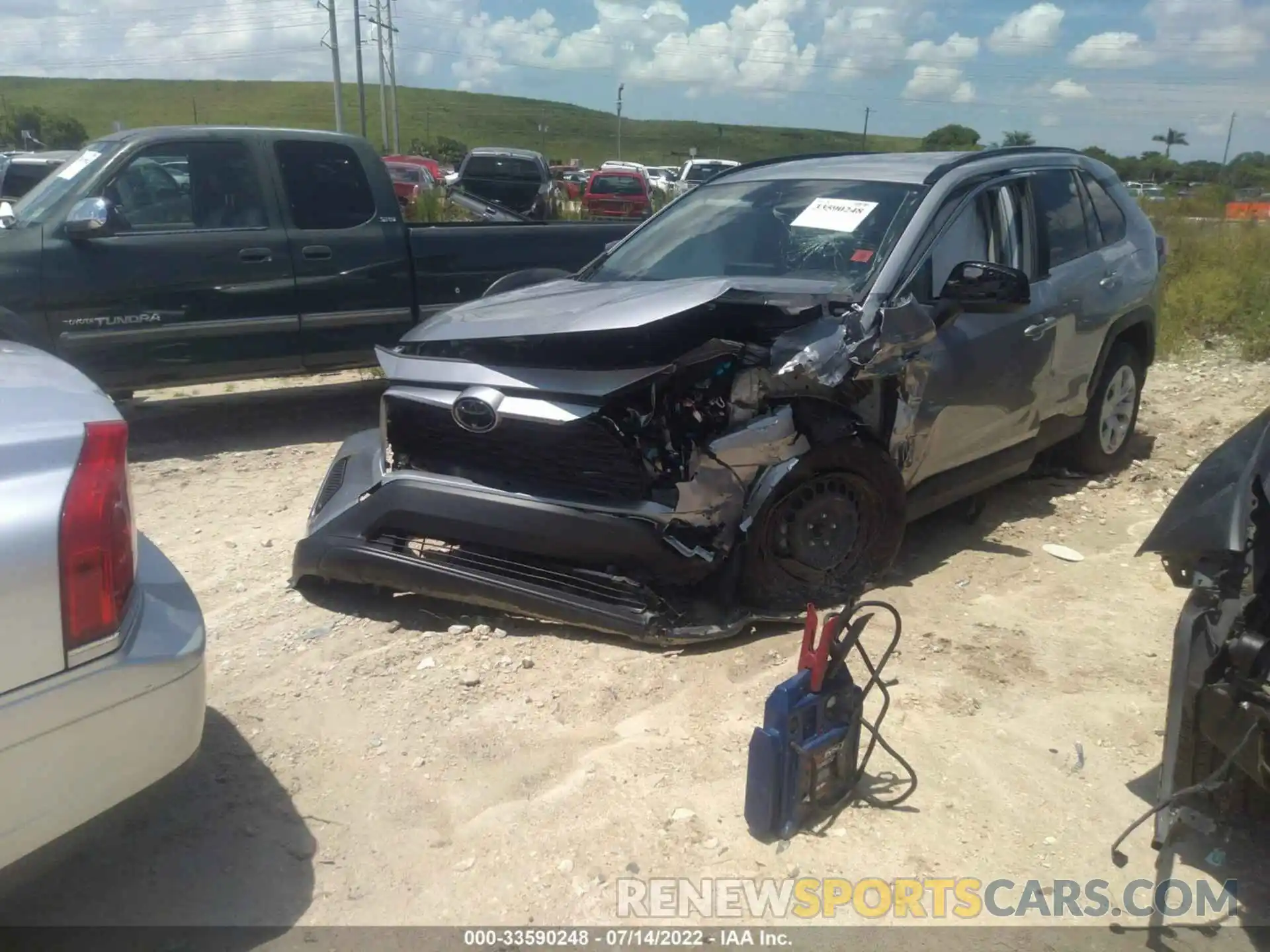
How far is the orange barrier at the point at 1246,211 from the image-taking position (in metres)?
16.8

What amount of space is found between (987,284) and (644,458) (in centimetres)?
164

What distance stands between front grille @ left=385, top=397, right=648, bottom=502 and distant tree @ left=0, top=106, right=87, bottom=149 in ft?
181

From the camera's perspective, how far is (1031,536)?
17.5 feet

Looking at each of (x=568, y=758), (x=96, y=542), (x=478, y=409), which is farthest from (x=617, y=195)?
(x=96, y=542)

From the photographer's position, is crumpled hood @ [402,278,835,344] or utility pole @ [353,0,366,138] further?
utility pole @ [353,0,366,138]

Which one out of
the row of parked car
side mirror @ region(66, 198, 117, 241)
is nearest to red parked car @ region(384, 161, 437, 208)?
the row of parked car

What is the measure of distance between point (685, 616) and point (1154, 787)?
5.18 feet

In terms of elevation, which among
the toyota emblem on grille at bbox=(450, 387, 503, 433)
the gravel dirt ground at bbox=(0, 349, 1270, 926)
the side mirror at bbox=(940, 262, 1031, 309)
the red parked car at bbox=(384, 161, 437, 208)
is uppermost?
the side mirror at bbox=(940, 262, 1031, 309)

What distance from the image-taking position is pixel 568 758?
3297mm

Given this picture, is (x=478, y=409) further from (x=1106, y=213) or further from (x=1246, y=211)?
(x=1246, y=211)

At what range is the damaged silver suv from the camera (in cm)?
Result: 380

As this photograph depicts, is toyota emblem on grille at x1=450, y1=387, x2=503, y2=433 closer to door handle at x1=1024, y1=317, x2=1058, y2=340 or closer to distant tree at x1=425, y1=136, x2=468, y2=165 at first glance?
door handle at x1=1024, y1=317, x2=1058, y2=340

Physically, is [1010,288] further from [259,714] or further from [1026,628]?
[259,714]

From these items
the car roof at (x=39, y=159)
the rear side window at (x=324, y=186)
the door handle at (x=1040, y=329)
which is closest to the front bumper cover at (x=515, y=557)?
the door handle at (x=1040, y=329)
